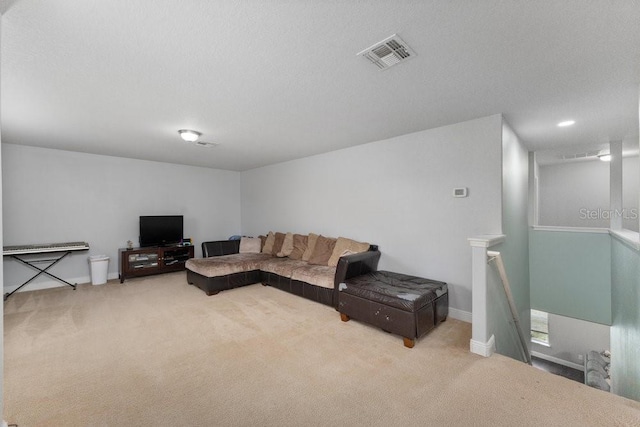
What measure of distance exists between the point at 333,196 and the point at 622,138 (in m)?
4.76

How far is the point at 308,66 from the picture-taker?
2.11 m

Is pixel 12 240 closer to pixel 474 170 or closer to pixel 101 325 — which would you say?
pixel 101 325

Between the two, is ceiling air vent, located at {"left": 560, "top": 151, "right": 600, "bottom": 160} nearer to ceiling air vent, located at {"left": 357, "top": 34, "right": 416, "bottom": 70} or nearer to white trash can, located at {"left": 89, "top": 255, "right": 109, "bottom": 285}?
ceiling air vent, located at {"left": 357, "top": 34, "right": 416, "bottom": 70}

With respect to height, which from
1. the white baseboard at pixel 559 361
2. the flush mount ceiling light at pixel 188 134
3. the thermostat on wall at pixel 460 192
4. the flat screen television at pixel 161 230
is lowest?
the white baseboard at pixel 559 361

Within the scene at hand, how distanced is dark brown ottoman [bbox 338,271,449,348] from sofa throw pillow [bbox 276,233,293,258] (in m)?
2.15

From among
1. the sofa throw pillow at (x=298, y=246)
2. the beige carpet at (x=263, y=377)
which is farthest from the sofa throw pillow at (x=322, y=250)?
the beige carpet at (x=263, y=377)

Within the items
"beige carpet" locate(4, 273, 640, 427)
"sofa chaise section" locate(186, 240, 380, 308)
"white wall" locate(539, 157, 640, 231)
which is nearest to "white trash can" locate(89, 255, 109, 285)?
"beige carpet" locate(4, 273, 640, 427)

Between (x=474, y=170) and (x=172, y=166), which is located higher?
(x=172, y=166)

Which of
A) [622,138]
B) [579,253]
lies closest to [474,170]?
[622,138]

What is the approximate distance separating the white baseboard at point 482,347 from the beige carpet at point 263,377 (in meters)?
0.08

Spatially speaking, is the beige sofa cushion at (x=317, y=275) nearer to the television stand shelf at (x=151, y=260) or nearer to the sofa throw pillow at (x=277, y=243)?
the sofa throw pillow at (x=277, y=243)

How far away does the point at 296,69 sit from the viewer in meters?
2.15

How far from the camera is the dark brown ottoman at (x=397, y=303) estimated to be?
2680 mm

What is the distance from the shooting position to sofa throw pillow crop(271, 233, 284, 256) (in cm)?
563
